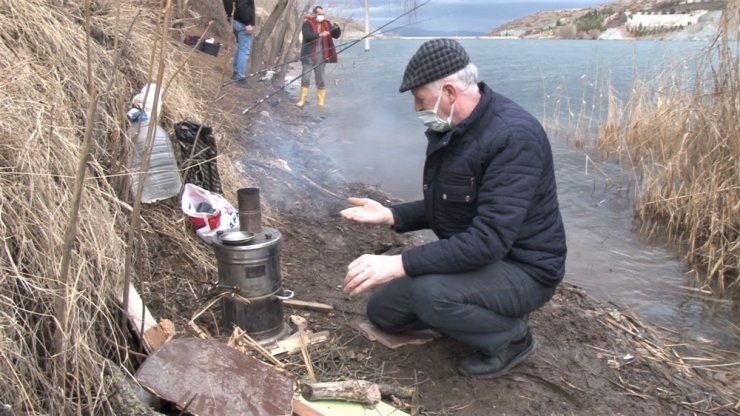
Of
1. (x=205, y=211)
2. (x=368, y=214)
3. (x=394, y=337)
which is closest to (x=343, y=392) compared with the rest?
(x=394, y=337)

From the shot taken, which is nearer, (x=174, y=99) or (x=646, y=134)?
(x=174, y=99)

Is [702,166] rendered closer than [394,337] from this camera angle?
No

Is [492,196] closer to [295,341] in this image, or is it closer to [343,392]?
[343,392]

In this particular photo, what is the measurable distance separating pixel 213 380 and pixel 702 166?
475cm

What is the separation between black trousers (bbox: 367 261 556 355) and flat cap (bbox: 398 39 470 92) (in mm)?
873

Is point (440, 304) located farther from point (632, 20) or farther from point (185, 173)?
point (632, 20)

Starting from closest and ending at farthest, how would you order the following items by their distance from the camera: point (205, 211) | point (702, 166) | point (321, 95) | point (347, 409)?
point (347, 409) → point (205, 211) → point (702, 166) → point (321, 95)

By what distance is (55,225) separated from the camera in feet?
7.77

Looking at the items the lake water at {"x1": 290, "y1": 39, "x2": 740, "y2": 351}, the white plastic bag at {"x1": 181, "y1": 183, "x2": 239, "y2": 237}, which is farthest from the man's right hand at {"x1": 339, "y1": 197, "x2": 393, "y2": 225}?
the lake water at {"x1": 290, "y1": 39, "x2": 740, "y2": 351}

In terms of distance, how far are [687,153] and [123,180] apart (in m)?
4.79

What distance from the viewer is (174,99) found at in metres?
4.49

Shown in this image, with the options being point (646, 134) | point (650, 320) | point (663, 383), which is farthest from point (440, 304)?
point (646, 134)

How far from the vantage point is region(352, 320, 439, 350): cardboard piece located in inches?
126

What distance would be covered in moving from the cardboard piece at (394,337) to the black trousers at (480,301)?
1.21 feet
